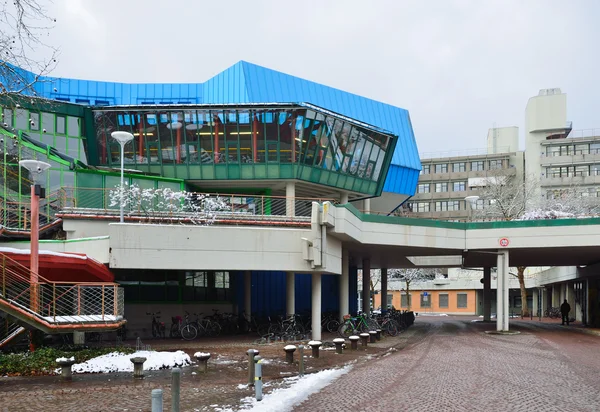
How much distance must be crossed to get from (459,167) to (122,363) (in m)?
83.9

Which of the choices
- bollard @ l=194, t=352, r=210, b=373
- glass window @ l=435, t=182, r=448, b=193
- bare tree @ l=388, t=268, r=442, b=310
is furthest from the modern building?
glass window @ l=435, t=182, r=448, b=193

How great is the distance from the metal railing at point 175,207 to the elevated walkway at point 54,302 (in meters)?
6.81

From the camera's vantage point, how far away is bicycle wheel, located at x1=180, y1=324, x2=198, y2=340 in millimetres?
25406

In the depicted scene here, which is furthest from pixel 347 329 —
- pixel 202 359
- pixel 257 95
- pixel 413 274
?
pixel 413 274

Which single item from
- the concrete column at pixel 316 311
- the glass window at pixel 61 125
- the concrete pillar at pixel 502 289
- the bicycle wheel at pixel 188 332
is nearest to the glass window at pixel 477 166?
the concrete pillar at pixel 502 289

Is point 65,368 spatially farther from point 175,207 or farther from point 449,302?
point 449,302

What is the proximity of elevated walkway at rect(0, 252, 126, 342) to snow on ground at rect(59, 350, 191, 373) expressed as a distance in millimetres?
854

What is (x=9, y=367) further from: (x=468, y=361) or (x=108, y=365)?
(x=468, y=361)

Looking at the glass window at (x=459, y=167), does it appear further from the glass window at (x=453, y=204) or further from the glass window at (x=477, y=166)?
the glass window at (x=453, y=204)

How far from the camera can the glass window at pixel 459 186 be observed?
309 ft

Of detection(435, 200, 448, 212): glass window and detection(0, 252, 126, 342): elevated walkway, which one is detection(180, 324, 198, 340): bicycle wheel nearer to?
detection(0, 252, 126, 342): elevated walkway

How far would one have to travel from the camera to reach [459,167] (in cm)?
9481

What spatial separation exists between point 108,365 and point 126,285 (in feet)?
40.8

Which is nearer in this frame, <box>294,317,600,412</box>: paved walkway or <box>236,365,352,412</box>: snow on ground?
<box>236,365,352,412</box>: snow on ground
